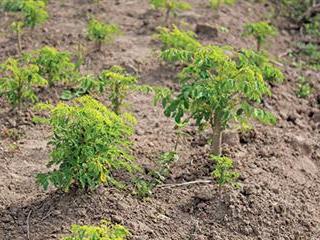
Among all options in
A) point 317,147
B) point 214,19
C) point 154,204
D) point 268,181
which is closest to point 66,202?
point 154,204

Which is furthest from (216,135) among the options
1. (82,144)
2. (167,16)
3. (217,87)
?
(167,16)

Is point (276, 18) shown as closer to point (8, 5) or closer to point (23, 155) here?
point (8, 5)

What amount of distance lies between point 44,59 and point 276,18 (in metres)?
5.04

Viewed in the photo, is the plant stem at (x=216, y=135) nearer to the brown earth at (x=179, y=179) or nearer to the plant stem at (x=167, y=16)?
the brown earth at (x=179, y=179)

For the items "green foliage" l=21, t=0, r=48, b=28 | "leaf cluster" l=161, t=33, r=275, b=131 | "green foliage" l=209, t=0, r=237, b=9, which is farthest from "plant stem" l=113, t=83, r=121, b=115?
"green foliage" l=209, t=0, r=237, b=9

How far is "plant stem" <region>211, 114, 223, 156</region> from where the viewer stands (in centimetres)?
594

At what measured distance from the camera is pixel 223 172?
219 inches

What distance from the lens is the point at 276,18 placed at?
1091cm

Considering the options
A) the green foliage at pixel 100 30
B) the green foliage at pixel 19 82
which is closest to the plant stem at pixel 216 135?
the green foliage at pixel 19 82

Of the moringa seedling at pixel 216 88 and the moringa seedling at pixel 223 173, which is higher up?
the moringa seedling at pixel 216 88

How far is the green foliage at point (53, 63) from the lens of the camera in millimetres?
6941

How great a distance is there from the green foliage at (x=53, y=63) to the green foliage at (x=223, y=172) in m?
2.17

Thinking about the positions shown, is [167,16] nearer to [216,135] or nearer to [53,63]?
[53,63]

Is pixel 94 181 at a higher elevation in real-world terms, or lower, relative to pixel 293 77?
higher
